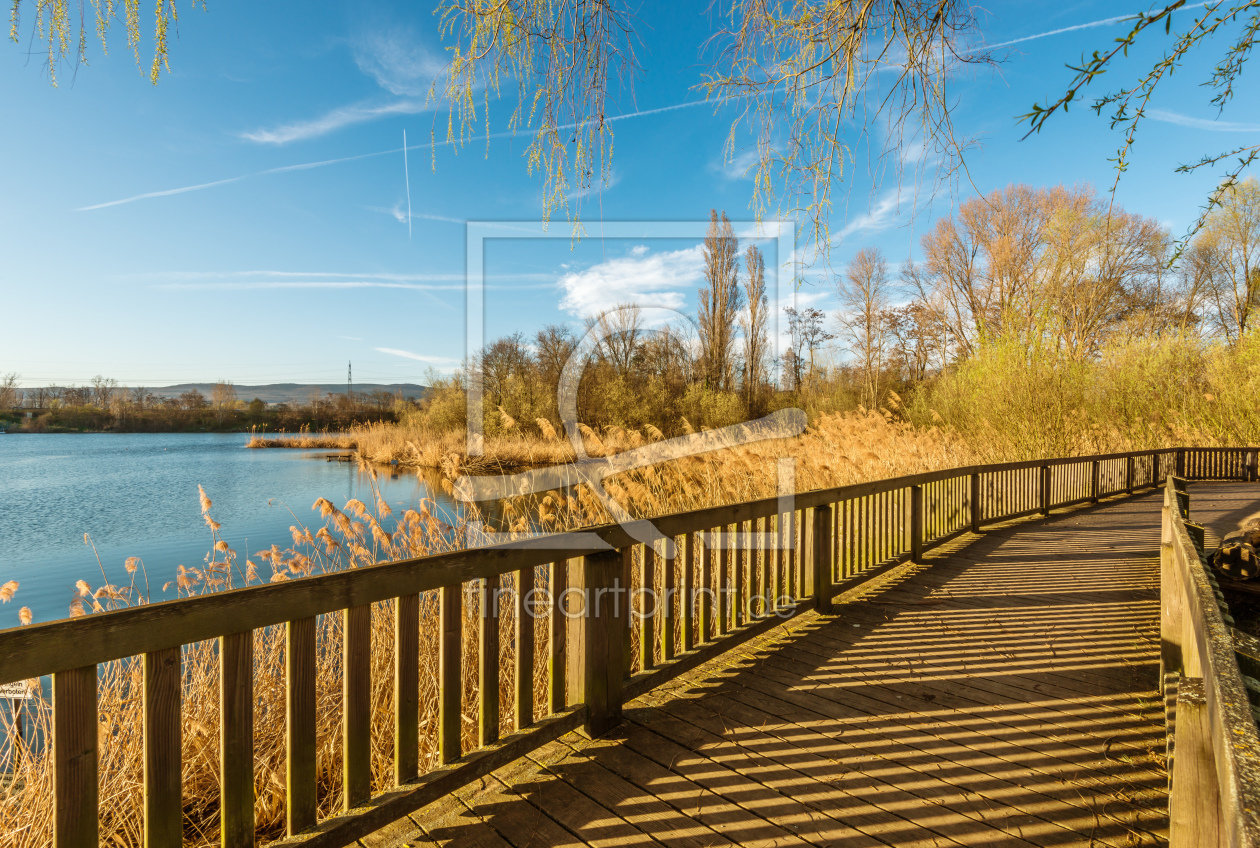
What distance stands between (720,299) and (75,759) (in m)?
25.2

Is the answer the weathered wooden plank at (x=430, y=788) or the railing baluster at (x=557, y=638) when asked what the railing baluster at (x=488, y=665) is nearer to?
the weathered wooden plank at (x=430, y=788)

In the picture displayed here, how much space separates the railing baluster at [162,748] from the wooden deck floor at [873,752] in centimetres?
70

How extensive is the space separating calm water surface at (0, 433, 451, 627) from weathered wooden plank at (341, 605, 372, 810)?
4.21m

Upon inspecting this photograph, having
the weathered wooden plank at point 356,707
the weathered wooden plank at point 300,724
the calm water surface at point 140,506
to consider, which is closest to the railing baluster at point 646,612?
the weathered wooden plank at point 356,707

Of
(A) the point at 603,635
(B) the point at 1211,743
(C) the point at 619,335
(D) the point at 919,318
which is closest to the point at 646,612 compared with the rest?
(A) the point at 603,635

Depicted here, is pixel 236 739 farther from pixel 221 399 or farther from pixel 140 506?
pixel 221 399

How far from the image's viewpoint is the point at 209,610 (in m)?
1.56

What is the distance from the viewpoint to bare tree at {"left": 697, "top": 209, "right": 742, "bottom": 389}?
24.3m

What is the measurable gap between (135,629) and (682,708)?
2.35 m

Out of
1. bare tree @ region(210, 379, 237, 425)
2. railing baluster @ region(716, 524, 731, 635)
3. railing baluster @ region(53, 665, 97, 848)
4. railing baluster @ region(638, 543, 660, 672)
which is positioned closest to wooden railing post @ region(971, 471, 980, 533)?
railing baluster @ region(716, 524, 731, 635)

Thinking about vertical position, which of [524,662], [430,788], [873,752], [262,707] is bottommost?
[262,707]

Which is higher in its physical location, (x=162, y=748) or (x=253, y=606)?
(x=253, y=606)

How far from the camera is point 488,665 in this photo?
7.69ft

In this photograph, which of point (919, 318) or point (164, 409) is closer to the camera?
point (919, 318)
